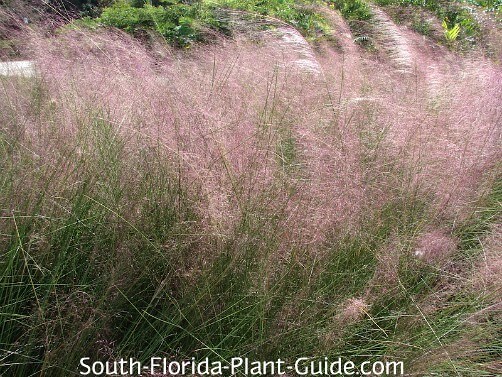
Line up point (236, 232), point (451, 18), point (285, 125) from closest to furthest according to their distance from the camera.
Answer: point (236, 232) → point (285, 125) → point (451, 18)

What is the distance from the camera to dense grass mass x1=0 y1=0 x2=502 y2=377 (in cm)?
173

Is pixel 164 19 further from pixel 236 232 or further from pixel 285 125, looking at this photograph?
pixel 236 232

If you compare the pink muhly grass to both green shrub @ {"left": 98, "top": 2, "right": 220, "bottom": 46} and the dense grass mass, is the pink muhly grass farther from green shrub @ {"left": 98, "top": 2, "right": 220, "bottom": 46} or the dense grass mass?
green shrub @ {"left": 98, "top": 2, "right": 220, "bottom": 46}

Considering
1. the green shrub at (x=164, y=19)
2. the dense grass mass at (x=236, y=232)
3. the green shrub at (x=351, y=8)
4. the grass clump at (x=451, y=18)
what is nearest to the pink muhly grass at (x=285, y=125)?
the dense grass mass at (x=236, y=232)

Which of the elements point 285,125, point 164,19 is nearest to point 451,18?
point 164,19

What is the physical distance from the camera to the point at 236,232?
1.81m

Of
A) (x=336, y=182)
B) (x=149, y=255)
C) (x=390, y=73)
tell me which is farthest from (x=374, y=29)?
(x=149, y=255)

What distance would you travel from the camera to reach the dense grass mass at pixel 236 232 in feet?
5.67

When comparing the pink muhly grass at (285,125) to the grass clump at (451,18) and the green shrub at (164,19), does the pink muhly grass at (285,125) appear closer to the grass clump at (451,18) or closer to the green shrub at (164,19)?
the grass clump at (451,18)

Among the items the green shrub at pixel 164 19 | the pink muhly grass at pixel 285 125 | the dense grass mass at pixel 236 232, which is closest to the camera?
the dense grass mass at pixel 236 232

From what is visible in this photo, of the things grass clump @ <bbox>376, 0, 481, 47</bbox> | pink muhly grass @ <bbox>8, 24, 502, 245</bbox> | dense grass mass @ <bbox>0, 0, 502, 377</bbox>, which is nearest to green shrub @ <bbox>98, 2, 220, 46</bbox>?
grass clump @ <bbox>376, 0, 481, 47</bbox>

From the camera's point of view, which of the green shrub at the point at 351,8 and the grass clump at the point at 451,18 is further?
the green shrub at the point at 351,8

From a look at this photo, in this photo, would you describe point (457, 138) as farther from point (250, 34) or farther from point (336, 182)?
point (250, 34)

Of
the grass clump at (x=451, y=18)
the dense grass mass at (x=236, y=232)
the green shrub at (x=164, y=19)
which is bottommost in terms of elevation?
the green shrub at (x=164, y=19)
